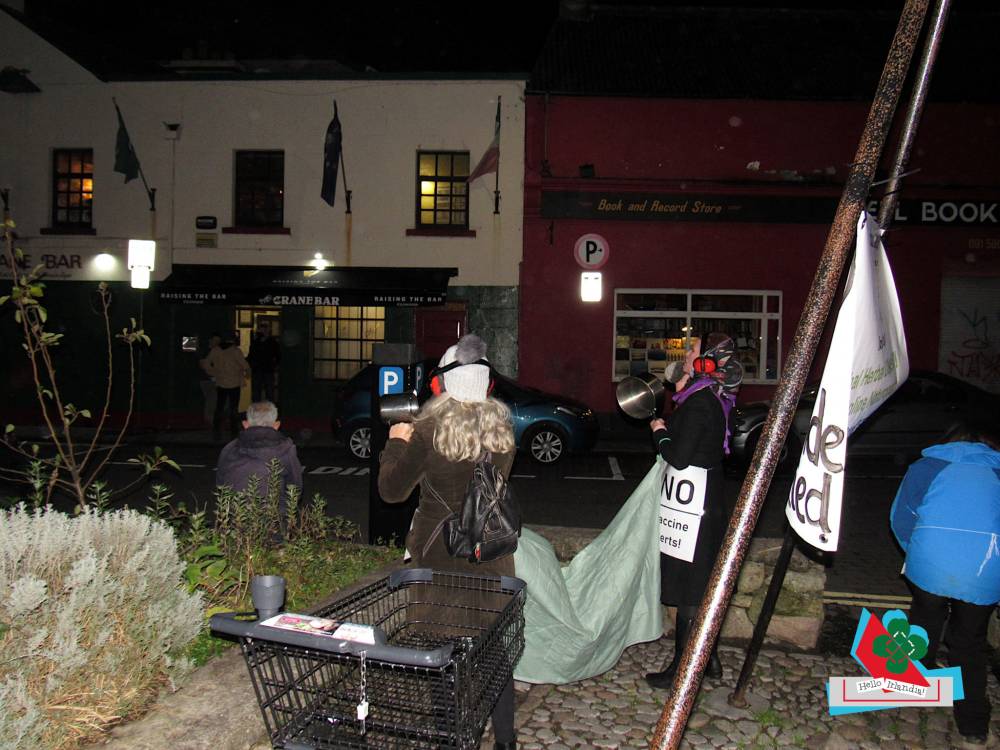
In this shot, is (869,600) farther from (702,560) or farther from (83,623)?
(83,623)

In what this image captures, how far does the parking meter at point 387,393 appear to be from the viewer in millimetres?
6211

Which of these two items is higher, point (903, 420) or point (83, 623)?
point (903, 420)

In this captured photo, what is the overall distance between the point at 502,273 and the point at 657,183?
389cm

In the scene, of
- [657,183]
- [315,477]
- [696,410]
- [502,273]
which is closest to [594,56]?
[657,183]

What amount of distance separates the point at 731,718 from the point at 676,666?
449mm

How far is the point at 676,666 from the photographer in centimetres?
454

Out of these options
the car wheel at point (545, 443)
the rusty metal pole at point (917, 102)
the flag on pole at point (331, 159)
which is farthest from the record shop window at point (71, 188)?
the rusty metal pole at point (917, 102)

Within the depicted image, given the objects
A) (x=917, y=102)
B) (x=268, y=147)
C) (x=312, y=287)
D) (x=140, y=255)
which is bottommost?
(x=917, y=102)

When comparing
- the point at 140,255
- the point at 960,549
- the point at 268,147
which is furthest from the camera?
the point at 268,147

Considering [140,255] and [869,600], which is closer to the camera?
[869,600]

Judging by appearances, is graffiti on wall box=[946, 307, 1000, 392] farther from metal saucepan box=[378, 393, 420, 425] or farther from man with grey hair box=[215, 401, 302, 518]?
metal saucepan box=[378, 393, 420, 425]

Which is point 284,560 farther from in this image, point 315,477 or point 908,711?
point 315,477

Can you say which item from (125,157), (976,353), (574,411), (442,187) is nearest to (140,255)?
(125,157)

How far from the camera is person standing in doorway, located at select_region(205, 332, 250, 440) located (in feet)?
53.4
